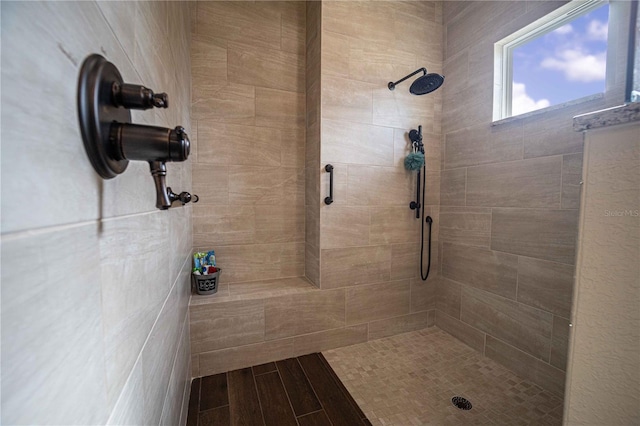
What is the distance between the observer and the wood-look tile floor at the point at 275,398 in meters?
1.33

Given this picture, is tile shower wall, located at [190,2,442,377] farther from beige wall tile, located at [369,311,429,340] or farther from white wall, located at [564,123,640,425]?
white wall, located at [564,123,640,425]

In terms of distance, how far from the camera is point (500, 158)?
70.1 inches

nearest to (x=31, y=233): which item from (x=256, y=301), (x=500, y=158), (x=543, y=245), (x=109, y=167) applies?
(x=109, y=167)

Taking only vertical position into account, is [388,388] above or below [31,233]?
below

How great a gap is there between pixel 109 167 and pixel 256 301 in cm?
153

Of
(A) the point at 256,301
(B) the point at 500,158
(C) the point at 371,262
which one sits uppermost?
(B) the point at 500,158

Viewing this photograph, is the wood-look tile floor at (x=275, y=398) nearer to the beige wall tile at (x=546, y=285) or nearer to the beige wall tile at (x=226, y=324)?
the beige wall tile at (x=226, y=324)

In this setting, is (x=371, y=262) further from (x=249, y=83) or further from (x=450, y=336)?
(x=249, y=83)

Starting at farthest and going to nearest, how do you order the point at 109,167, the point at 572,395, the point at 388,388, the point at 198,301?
1. the point at 198,301
2. the point at 388,388
3. the point at 572,395
4. the point at 109,167

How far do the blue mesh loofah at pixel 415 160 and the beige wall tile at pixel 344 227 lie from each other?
51 cm

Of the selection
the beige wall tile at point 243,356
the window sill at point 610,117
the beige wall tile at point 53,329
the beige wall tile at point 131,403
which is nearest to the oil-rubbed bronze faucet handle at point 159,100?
the beige wall tile at point 53,329

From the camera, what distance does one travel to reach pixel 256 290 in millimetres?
1902

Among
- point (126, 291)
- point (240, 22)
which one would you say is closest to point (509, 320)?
point (126, 291)

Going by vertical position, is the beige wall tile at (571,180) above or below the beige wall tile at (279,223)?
above
